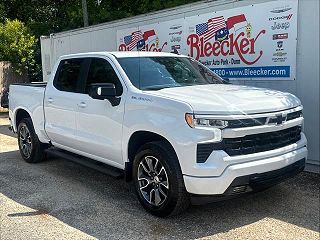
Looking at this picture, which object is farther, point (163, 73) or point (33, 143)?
point (33, 143)

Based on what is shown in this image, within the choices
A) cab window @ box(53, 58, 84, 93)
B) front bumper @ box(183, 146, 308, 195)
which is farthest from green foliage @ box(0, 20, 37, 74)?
front bumper @ box(183, 146, 308, 195)

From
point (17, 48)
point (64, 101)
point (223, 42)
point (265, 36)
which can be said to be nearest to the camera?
point (64, 101)

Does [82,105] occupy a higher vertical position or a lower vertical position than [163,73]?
lower

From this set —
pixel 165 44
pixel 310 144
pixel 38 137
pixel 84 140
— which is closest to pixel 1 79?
pixel 165 44

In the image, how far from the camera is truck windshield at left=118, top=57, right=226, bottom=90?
4.98m

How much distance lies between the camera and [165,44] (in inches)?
355

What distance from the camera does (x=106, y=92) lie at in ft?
15.5

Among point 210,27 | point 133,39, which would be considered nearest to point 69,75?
point 210,27

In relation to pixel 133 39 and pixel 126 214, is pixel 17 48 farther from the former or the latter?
pixel 126 214

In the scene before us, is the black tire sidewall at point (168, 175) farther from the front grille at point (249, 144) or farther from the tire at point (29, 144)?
the tire at point (29, 144)

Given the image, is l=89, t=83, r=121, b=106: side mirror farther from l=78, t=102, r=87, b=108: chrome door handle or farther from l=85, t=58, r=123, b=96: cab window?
l=78, t=102, r=87, b=108: chrome door handle

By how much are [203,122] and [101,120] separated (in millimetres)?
1604

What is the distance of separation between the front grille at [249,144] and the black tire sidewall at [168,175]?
1.18 feet

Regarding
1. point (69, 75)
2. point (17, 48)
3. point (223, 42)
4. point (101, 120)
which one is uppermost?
point (17, 48)
